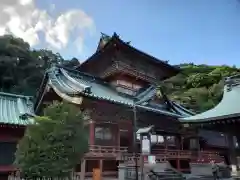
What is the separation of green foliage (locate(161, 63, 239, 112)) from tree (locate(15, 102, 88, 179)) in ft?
102

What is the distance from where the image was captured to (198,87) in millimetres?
52406

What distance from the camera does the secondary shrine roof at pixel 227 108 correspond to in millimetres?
9914

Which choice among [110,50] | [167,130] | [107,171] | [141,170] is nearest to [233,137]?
[141,170]

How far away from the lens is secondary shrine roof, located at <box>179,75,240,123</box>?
991cm

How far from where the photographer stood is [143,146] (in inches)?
631

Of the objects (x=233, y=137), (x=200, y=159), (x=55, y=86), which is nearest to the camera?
(x=233, y=137)

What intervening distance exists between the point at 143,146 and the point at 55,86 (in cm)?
870

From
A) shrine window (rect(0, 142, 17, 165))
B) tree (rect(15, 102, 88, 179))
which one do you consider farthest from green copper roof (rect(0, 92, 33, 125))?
tree (rect(15, 102, 88, 179))

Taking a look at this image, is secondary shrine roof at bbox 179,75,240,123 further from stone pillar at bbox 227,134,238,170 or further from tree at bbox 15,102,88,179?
tree at bbox 15,102,88,179

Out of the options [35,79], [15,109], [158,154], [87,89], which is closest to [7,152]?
[15,109]

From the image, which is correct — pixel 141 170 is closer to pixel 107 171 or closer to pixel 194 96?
pixel 107 171

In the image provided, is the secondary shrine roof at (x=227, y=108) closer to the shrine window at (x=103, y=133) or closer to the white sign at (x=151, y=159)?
the white sign at (x=151, y=159)

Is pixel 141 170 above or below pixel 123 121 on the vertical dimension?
below

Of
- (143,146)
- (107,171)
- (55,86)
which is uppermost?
(55,86)
